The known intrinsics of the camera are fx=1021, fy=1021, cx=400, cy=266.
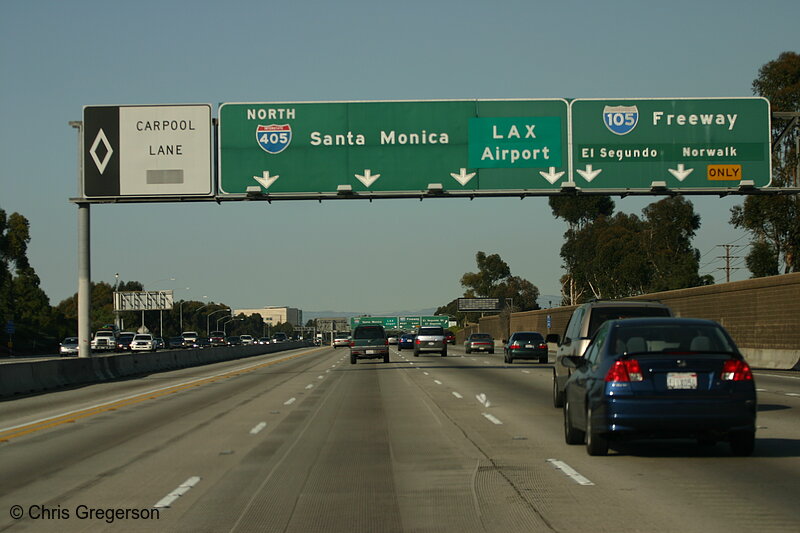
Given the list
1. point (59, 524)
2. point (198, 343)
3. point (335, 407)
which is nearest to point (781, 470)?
point (59, 524)

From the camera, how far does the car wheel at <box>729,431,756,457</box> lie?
11.9m

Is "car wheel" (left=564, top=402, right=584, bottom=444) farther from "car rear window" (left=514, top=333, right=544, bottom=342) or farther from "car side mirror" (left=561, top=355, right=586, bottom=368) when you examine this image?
"car rear window" (left=514, top=333, right=544, bottom=342)

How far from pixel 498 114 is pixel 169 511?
26.8 meters

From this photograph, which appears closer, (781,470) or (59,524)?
(59,524)

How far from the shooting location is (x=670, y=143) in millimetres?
34250

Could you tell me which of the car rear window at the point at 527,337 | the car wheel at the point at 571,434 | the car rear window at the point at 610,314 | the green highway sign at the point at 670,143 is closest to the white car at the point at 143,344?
the car rear window at the point at 527,337

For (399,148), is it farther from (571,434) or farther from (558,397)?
(571,434)

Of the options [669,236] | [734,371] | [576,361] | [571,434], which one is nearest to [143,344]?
[669,236]

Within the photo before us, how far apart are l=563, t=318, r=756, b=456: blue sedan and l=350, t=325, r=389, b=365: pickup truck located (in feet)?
127

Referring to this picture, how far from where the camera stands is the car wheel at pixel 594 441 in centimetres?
1216

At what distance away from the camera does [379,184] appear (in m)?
34.4

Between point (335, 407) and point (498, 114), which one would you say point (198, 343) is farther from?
point (335, 407)

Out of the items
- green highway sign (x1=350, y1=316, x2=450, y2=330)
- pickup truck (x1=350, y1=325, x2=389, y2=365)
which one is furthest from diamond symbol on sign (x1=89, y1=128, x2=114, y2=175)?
green highway sign (x1=350, y1=316, x2=450, y2=330)

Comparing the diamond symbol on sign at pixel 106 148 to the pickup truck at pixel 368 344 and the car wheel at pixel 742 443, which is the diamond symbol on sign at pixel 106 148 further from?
the car wheel at pixel 742 443
